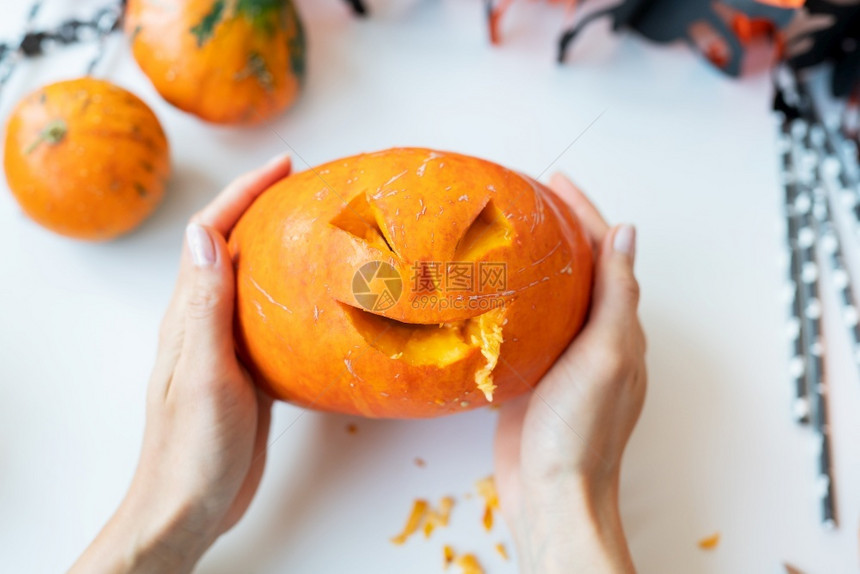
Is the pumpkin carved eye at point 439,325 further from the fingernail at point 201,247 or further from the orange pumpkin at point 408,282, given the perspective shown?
the fingernail at point 201,247

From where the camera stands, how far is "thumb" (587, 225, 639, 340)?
2.99 ft

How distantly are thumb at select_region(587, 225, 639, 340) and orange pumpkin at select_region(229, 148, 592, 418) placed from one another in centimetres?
9

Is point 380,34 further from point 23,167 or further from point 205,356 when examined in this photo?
point 205,356

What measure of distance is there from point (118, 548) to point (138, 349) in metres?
0.32

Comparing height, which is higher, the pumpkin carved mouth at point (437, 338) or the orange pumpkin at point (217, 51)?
the orange pumpkin at point (217, 51)

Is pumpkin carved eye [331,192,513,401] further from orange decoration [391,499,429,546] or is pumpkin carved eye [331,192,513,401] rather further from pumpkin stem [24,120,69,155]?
pumpkin stem [24,120,69,155]

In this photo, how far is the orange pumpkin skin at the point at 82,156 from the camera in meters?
1.02

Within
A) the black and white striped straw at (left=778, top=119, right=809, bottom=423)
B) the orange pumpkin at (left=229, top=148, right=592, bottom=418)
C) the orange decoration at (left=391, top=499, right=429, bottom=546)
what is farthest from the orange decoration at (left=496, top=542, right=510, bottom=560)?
the black and white striped straw at (left=778, top=119, right=809, bottom=423)

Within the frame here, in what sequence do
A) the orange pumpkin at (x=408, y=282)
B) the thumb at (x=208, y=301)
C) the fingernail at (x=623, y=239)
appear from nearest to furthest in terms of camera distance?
the orange pumpkin at (x=408, y=282) < the thumb at (x=208, y=301) < the fingernail at (x=623, y=239)

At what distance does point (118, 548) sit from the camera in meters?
0.90

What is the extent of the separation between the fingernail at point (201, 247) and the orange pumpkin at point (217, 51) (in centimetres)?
35

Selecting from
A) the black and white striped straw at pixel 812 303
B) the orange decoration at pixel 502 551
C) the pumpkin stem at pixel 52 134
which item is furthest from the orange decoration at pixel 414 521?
the pumpkin stem at pixel 52 134

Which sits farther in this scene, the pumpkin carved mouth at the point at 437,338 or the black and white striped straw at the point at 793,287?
the black and white striped straw at the point at 793,287

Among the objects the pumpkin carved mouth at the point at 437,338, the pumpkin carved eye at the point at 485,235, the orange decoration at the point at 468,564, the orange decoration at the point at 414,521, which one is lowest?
the orange decoration at the point at 468,564
